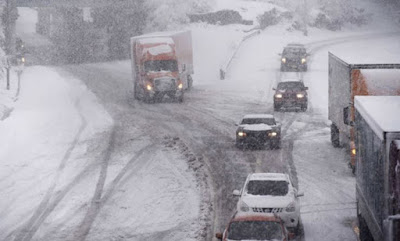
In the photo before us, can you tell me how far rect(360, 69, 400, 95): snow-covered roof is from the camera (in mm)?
18844

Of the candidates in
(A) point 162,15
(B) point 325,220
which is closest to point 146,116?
(B) point 325,220

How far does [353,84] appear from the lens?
65.9ft

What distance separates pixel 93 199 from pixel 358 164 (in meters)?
9.31

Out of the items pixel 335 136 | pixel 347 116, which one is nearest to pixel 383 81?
pixel 347 116

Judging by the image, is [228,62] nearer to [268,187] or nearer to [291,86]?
[291,86]

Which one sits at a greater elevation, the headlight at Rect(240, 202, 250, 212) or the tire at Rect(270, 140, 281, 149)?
the headlight at Rect(240, 202, 250, 212)

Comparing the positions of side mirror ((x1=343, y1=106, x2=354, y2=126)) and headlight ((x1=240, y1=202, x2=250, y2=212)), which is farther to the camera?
side mirror ((x1=343, y1=106, x2=354, y2=126))

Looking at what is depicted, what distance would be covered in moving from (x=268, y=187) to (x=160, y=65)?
2138cm

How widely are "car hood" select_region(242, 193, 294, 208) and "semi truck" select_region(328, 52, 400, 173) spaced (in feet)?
7.30

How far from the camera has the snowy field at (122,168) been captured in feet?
57.9

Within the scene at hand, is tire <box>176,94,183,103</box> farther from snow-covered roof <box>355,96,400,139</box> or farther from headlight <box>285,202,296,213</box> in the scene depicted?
snow-covered roof <box>355,96,400,139</box>

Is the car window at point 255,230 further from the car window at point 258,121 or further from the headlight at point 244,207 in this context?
the car window at point 258,121

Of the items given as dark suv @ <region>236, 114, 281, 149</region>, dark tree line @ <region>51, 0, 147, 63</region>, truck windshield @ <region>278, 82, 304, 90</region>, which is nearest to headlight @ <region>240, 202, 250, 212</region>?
dark suv @ <region>236, 114, 281, 149</region>

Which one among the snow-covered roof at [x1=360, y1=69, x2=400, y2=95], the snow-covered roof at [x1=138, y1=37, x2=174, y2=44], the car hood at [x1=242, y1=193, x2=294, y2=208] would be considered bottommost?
the car hood at [x1=242, y1=193, x2=294, y2=208]
